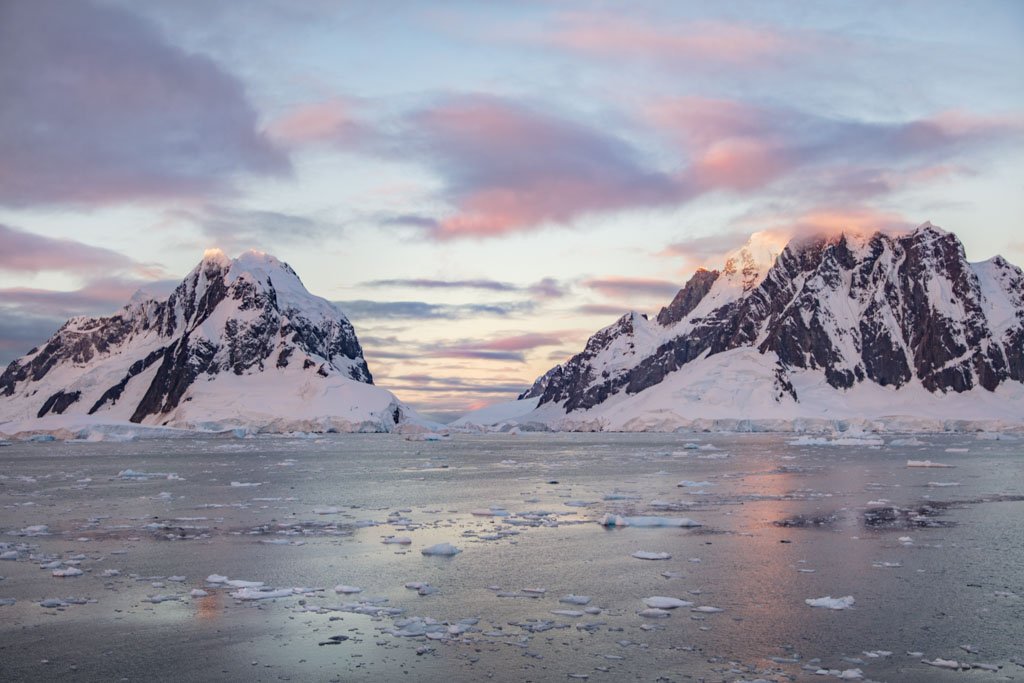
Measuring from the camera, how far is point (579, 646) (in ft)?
47.7

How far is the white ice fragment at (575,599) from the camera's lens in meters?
17.8

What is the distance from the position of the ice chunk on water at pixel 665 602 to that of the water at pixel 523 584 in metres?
0.35

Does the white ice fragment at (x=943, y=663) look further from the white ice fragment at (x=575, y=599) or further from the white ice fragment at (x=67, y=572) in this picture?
the white ice fragment at (x=67, y=572)

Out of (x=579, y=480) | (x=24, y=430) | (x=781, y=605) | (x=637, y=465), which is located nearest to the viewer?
(x=781, y=605)

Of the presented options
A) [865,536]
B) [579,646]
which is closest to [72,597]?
[579,646]

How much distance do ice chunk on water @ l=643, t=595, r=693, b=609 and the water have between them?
0.35m

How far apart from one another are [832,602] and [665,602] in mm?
3213

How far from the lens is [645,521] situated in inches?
1159

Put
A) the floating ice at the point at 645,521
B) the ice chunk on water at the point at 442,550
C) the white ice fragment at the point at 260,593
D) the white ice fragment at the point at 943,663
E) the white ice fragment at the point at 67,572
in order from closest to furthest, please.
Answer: the white ice fragment at the point at 943,663 < the white ice fragment at the point at 260,593 < the white ice fragment at the point at 67,572 < the ice chunk on water at the point at 442,550 < the floating ice at the point at 645,521

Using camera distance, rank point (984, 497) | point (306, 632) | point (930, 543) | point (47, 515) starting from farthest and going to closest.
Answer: point (984, 497), point (47, 515), point (930, 543), point (306, 632)

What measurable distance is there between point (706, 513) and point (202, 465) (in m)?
48.6

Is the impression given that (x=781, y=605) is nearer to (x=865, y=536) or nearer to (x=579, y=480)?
(x=865, y=536)

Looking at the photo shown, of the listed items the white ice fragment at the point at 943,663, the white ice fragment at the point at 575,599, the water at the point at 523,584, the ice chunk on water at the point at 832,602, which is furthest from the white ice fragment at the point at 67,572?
the white ice fragment at the point at 943,663

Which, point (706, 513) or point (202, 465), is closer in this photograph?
point (706, 513)
